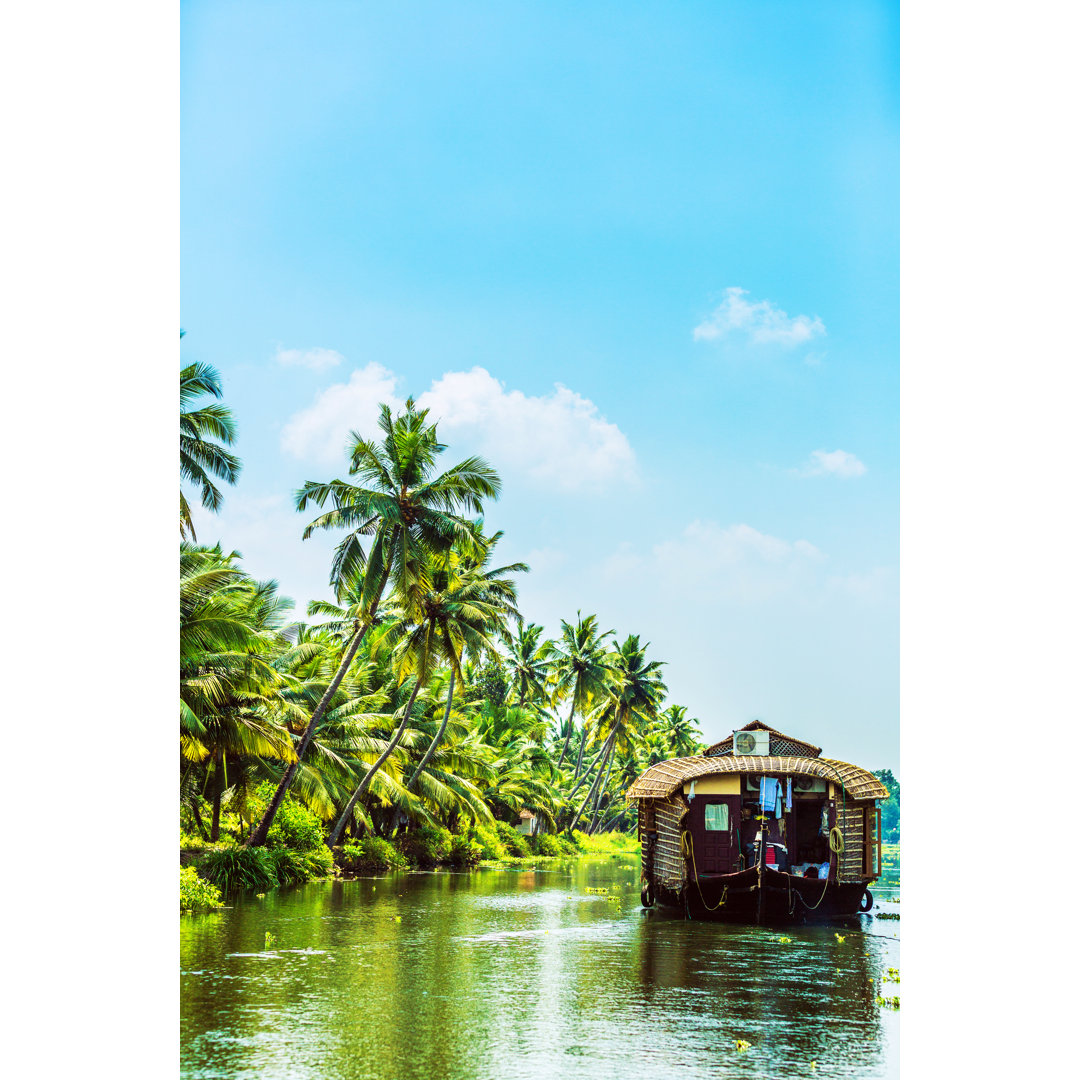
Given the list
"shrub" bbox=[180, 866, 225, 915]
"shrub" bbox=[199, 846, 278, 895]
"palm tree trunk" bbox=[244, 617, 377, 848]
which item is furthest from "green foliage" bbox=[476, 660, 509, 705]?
"shrub" bbox=[180, 866, 225, 915]

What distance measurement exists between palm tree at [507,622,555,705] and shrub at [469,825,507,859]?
7390 millimetres

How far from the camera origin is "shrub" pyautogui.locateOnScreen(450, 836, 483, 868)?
24.8 metres

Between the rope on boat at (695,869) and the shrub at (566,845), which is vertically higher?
the rope on boat at (695,869)

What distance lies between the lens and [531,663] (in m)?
34.7

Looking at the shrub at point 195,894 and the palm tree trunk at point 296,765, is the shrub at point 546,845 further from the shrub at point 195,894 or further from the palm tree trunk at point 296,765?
the shrub at point 195,894

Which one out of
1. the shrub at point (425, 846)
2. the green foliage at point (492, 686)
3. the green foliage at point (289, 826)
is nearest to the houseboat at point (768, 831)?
the green foliage at point (289, 826)

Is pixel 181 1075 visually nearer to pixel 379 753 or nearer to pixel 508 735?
pixel 379 753

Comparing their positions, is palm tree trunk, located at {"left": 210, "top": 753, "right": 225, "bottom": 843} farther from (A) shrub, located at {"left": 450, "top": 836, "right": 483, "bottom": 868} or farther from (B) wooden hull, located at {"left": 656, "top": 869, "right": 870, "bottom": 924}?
(A) shrub, located at {"left": 450, "top": 836, "right": 483, "bottom": 868}

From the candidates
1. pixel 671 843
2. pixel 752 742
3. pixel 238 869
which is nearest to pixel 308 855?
pixel 238 869

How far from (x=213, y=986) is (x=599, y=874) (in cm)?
1952

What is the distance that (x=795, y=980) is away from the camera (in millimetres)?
8531

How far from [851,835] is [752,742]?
174 centimetres

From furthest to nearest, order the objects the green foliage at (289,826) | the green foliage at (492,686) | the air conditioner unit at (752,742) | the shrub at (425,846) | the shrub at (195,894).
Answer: the green foliage at (492,686), the shrub at (425,846), the green foliage at (289,826), the air conditioner unit at (752,742), the shrub at (195,894)

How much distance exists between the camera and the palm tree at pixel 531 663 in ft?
113
